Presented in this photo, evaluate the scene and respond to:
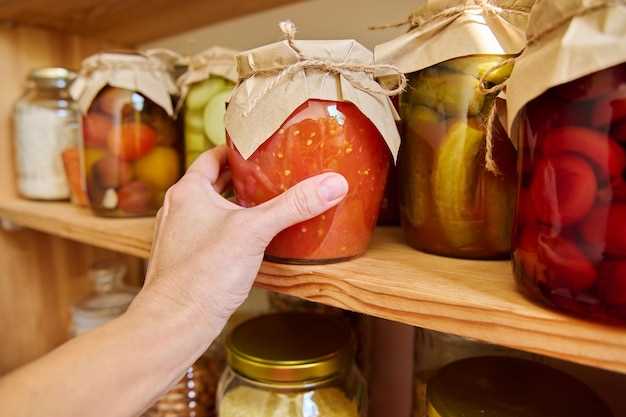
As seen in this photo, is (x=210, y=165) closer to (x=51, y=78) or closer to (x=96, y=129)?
(x=96, y=129)

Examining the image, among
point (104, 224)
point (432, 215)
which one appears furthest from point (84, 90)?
point (432, 215)

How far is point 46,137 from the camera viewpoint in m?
0.85

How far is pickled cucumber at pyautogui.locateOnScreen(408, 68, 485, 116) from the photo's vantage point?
41 cm

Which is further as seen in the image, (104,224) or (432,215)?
(104,224)

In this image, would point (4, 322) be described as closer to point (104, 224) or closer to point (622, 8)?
point (104, 224)

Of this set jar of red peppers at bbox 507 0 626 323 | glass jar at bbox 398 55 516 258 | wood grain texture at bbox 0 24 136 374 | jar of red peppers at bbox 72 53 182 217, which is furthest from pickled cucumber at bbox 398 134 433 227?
wood grain texture at bbox 0 24 136 374

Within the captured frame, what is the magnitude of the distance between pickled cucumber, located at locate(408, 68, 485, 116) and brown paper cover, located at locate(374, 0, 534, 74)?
1 cm

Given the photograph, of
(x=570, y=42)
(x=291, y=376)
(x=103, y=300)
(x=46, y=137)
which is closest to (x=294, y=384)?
(x=291, y=376)

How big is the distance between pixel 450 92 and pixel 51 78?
734 mm

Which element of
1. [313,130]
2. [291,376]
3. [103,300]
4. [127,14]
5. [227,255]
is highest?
[127,14]

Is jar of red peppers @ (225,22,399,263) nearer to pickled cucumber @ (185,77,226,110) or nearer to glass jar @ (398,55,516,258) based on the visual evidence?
glass jar @ (398,55,516,258)

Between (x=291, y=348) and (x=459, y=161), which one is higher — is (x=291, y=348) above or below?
below

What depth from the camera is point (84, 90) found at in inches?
27.3

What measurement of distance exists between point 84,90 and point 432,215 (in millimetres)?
528
